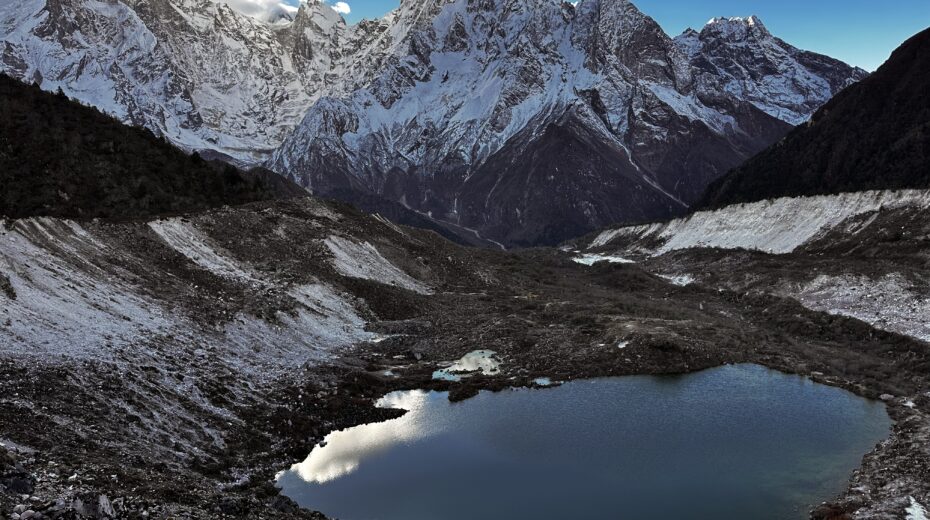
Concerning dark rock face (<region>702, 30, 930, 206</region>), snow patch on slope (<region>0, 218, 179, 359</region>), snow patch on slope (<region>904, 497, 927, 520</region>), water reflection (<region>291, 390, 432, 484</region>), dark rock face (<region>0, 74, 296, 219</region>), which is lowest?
water reflection (<region>291, 390, 432, 484</region>)

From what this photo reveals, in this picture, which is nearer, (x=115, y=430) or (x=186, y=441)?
(x=115, y=430)

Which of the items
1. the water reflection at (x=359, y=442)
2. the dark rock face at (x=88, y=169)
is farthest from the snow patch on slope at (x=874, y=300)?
the dark rock face at (x=88, y=169)

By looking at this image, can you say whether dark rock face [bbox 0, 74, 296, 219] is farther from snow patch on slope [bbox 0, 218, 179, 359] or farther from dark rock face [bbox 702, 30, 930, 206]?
dark rock face [bbox 702, 30, 930, 206]

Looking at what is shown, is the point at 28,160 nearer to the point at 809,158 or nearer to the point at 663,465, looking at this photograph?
the point at 663,465

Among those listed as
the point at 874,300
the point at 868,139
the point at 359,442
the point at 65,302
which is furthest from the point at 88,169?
the point at 868,139

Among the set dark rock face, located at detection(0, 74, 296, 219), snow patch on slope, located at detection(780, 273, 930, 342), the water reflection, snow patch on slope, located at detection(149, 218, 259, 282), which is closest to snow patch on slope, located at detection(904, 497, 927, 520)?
the water reflection

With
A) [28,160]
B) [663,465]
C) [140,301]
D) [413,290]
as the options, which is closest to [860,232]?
[413,290]

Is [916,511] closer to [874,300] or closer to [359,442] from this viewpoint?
[359,442]
